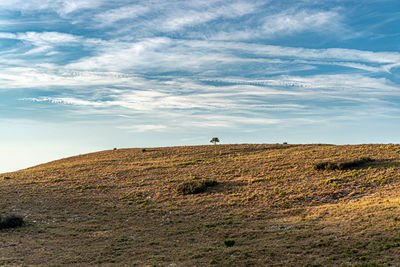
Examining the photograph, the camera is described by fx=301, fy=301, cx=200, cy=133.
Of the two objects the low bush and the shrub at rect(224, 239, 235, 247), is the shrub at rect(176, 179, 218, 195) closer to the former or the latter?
the low bush

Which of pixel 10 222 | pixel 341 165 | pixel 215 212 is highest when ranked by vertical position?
pixel 341 165

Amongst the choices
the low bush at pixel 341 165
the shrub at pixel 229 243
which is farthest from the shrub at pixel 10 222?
the low bush at pixel 341 165

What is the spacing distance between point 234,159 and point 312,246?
39.5m

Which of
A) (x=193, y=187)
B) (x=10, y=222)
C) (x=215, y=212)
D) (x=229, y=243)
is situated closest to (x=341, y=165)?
(x=193, y=187)

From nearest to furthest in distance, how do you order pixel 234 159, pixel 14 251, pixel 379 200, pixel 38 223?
1. pixel 14 251
2. pixel 379 200
3. pixel 38 223
4. pixel 234 159

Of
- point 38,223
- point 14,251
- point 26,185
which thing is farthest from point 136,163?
point 14,251

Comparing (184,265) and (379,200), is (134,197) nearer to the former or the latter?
(184,265)

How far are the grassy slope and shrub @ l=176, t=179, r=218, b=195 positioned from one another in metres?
1.57

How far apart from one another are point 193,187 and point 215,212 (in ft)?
29.3

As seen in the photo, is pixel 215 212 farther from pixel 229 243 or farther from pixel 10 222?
pixel 10 222

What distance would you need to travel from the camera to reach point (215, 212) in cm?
3288

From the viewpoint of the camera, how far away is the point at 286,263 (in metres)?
17.8

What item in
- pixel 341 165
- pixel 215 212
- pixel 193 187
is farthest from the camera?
pixel 341 165

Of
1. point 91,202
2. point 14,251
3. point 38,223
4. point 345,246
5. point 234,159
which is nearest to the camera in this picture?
point 345,246
